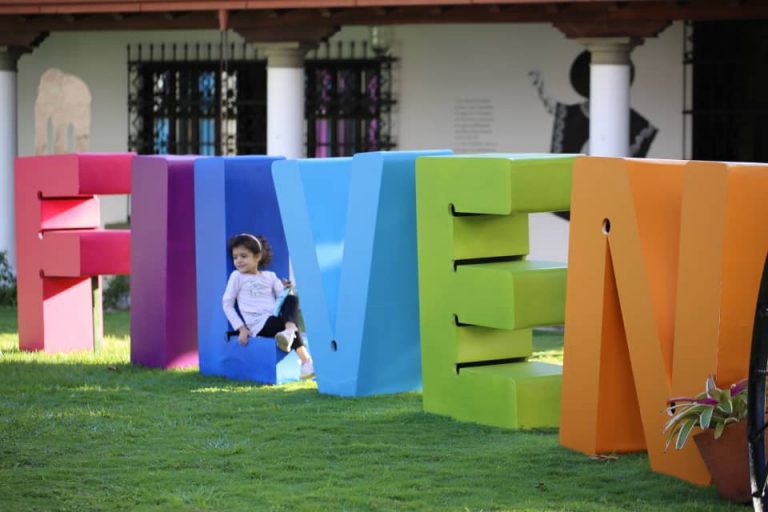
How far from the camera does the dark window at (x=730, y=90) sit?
→ 14.9 metres

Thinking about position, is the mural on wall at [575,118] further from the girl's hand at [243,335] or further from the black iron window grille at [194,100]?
the girl's hand at [243,335]

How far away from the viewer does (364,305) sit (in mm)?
8492

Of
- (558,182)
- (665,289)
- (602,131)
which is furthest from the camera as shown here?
(602,131)

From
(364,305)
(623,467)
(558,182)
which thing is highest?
(558,182)

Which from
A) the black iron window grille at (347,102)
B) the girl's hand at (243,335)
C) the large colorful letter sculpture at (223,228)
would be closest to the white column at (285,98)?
the black iron window grille at (347,102)

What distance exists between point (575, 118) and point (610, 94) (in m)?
1.78

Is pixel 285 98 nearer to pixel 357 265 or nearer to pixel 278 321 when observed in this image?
pixel 278 321

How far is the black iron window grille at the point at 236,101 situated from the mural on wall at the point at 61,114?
656mm

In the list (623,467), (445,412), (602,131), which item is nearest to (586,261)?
(623,467)

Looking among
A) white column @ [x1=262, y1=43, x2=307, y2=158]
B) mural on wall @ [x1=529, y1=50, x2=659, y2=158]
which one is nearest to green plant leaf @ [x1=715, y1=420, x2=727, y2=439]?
white column @ [x1=262, y1=43, x2=307, y2=158]

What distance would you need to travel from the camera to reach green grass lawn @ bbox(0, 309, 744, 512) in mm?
5809

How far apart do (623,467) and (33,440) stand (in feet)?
9.11

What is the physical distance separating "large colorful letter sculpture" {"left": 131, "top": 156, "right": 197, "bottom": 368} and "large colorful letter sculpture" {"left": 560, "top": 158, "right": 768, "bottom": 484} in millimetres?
3715

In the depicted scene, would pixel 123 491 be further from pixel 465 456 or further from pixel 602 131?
pixel 602 131
